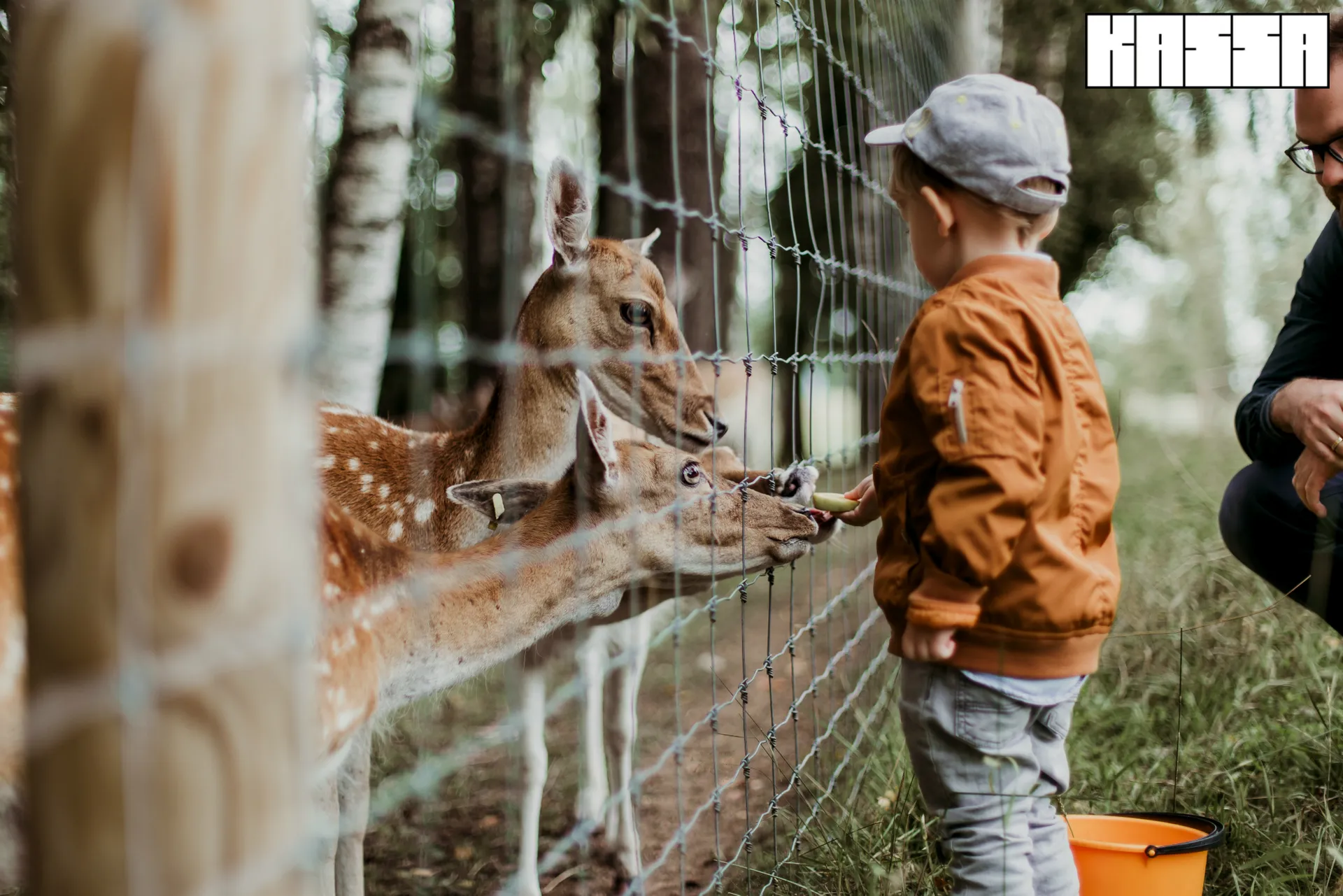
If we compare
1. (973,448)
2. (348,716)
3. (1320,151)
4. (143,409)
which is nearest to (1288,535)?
(1320,151)

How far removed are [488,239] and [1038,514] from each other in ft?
22.6

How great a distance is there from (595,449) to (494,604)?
16.2 inches

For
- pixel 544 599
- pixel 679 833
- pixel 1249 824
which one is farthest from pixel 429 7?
pixel 1249 824

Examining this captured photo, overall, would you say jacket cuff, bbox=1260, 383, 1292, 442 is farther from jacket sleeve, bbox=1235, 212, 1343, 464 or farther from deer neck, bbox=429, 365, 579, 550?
deer neck, bbox=429, 365, 579, 550

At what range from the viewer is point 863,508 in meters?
2.70

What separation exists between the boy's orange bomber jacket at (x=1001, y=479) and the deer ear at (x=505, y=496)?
101 cm

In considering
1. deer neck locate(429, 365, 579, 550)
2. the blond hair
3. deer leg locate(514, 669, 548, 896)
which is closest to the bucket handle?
the blond hair

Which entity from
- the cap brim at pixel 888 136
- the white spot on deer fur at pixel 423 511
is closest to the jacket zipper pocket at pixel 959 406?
the cap brim at pixel 888 136

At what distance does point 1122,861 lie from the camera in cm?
255

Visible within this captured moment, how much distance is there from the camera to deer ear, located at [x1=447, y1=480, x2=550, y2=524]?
2.99 m

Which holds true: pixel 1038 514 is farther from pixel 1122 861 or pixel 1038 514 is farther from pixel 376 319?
pixel 376 319

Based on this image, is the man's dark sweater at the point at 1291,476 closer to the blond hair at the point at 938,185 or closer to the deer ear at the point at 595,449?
the blond hair at the point at 938,185

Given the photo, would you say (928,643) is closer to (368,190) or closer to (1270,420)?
(1270,420)

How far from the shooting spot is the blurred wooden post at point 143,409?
3.02 feet
